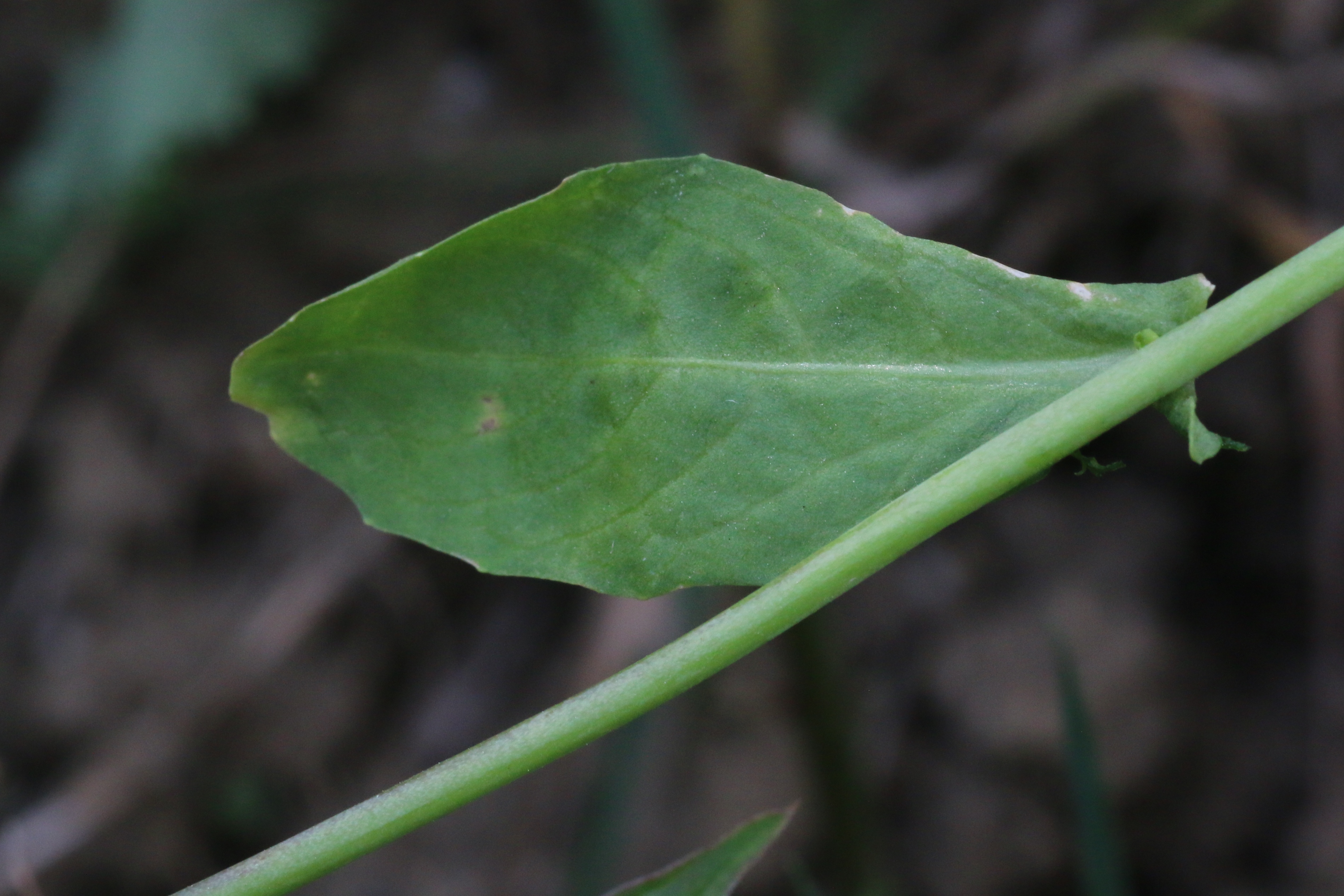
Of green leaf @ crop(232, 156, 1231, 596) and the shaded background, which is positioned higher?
green leaf @ crop(232, 156, 1231, 596)

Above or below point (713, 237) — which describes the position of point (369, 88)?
below

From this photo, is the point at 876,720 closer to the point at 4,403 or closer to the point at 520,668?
the point at 520,668

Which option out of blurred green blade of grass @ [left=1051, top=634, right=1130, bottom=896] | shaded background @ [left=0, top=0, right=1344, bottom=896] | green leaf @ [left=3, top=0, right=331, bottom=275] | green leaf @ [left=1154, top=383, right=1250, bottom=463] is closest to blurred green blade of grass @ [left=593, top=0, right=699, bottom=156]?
shaded background @ [left=0, top=0, right=1344, bottom=896]

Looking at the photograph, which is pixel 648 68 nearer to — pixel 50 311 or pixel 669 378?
pixel 669 378

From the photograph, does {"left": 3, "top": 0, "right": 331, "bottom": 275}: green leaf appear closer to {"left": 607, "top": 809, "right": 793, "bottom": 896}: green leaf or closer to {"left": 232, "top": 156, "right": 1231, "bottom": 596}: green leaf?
{"left": 232, "top": 156, "right": 1231, "bottom": 596}: green leaf

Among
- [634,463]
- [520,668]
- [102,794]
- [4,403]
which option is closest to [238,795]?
[102,794]

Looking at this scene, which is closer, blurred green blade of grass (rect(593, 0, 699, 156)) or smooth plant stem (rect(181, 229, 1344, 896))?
smooth plant stem (rect(181, 229, 1344, 896))

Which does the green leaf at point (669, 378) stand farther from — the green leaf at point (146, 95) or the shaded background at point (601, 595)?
the green leaf at point (146, 95)
